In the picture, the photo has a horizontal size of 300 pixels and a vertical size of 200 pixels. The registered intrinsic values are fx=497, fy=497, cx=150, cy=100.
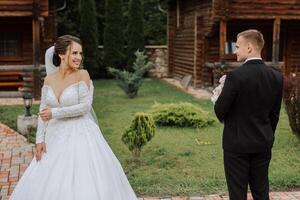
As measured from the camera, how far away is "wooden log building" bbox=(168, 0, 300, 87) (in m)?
15.3

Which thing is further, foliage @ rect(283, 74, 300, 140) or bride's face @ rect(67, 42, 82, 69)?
foliage @ rect(283, 74, 300, 140)

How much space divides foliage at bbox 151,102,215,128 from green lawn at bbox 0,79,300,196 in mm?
256

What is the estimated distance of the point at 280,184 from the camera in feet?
20.6

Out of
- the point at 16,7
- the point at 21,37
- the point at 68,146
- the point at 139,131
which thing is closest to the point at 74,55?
the point at 68,146

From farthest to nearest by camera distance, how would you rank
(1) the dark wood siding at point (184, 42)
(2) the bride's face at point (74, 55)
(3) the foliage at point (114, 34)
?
(3) the foliage at point (114, 34) < (1) the dark wood siding at point (184, 42) < (2) the bride's face at point (74, 55)

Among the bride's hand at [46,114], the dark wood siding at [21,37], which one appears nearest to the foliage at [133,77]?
the dark wood siding at [21,37]

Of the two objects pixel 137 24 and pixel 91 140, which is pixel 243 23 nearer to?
pixel 137 24

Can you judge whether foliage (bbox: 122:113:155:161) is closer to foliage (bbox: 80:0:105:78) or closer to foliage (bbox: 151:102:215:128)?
foliage (bbox: 151:102:215:128)

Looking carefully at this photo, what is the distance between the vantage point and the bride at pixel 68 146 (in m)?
4.31

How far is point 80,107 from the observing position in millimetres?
4379

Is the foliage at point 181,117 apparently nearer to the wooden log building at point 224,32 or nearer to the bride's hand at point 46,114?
the wooden log building at point 224,32

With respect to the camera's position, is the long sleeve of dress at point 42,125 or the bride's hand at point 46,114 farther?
the long sleeve of dress at point 42,125

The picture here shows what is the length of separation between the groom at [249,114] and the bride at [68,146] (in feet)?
3.68

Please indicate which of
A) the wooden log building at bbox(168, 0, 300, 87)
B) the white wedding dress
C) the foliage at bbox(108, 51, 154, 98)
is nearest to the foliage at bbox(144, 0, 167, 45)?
the wooden log building at bbox(168, 0, 300, 87)
